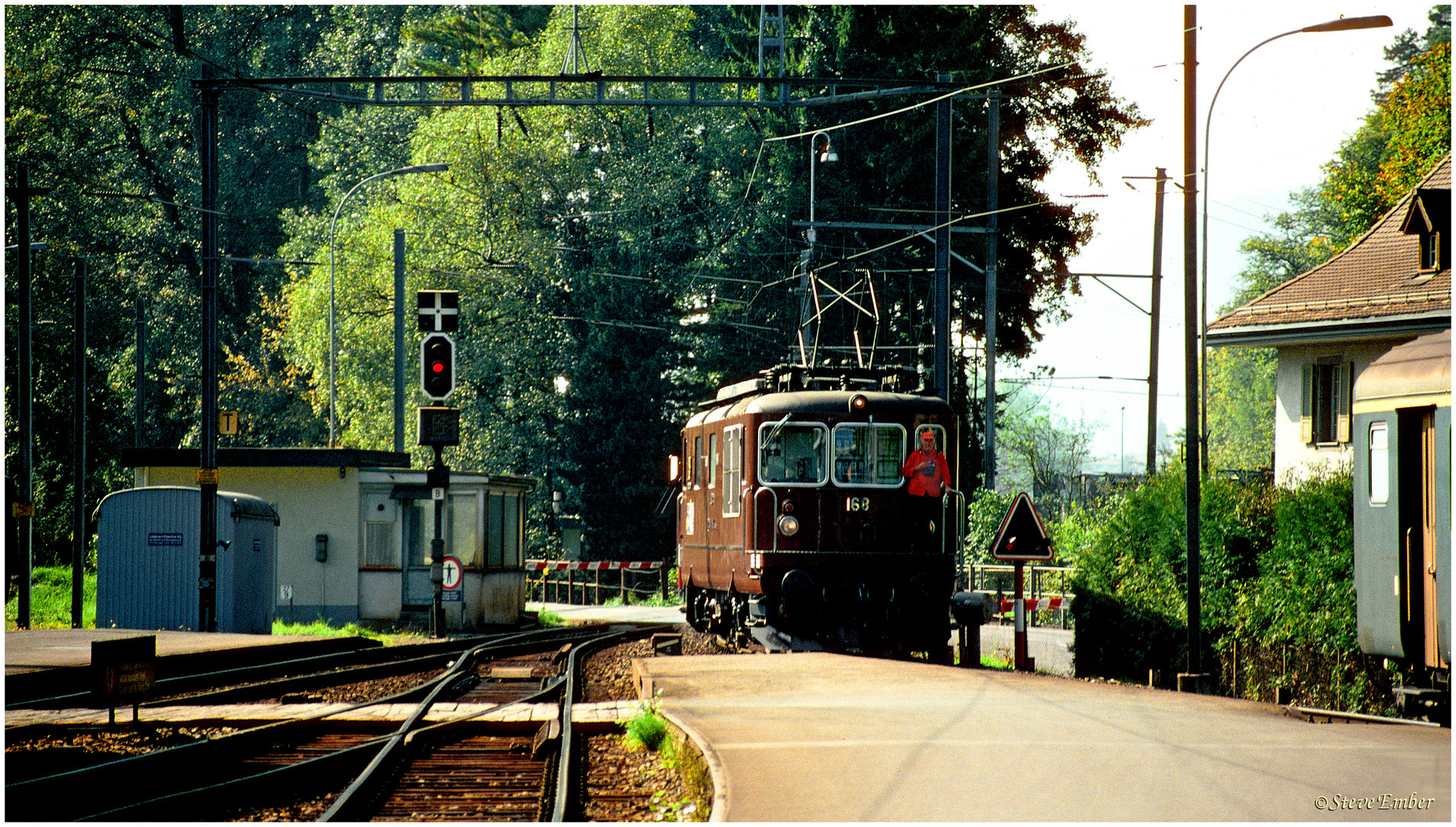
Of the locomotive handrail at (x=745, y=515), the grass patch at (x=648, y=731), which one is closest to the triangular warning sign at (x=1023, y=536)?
the locomotive handrail at (x=745, y=515)

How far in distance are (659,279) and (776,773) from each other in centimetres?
3394

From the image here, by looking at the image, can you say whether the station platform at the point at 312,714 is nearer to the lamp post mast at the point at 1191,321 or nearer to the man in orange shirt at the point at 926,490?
the man in orange shirt at the point at 926,490

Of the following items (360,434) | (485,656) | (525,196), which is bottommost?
(485,656)

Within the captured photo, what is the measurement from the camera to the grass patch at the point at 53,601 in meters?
24.1

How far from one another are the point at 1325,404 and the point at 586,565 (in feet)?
61.9

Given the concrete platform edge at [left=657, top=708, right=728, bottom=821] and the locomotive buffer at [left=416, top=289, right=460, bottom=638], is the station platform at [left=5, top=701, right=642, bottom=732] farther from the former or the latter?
the locomotive buffer at [left=416, top=289, right=460, bottom=638]

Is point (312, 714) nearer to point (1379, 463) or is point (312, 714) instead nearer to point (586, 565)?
point (1379, 463)

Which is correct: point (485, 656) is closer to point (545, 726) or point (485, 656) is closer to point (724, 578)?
point (724, 578)

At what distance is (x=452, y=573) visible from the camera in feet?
72.0

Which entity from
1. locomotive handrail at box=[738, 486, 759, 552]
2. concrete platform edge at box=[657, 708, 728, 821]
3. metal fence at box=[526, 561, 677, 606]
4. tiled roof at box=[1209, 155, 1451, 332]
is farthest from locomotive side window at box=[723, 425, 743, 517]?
metal fence at box=[526, 561, 677, 606]

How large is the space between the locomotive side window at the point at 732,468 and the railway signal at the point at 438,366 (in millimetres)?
3623

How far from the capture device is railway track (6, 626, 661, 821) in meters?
7.97

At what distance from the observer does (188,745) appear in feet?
30.4

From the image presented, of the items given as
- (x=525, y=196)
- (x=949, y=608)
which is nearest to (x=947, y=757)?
(x=949, y=608)
